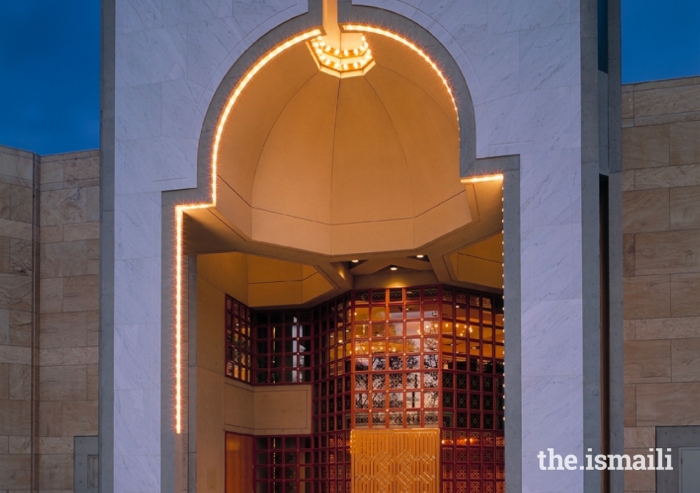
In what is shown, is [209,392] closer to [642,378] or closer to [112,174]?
[112,174]

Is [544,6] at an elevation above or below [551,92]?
above

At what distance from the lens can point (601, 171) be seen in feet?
37.6

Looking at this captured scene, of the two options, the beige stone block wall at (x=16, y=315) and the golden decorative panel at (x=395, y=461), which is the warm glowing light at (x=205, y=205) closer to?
the beige stone block wall at (x=16, y=315)

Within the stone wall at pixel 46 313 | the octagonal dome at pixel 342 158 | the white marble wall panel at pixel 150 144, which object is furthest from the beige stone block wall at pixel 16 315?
the octagonal dome at pixel 342 158

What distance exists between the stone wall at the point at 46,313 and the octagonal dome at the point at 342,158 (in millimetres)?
4110

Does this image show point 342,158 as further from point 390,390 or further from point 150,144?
point 390,390

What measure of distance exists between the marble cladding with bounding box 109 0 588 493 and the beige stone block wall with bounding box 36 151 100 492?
3995 mm

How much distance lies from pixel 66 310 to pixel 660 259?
1139cm

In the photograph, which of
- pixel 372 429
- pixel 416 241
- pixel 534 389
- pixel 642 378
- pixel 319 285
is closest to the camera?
pixel 534 389

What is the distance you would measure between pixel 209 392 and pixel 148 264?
435 cm

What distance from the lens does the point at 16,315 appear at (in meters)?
15.7

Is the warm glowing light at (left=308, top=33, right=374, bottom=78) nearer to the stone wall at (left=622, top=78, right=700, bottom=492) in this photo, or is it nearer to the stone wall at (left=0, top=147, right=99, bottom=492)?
the stone wall at (left=622, top=78, right=700, bottom=492)

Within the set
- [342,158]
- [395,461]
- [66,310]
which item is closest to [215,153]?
[342,158]

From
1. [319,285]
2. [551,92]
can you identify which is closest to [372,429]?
[319,285]
